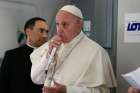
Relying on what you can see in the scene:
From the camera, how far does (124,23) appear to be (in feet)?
6.70

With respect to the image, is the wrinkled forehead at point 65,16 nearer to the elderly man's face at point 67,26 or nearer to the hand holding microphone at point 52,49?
the elderly man's face at point 67,26

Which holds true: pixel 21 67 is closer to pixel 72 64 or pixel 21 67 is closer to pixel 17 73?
pixel 17 73

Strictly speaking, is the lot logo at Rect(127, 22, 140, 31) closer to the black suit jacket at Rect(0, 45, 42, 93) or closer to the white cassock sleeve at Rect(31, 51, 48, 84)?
the white cassock sleeve at Rect(31, 51, 48, 84)

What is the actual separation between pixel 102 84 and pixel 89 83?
0.26 feet

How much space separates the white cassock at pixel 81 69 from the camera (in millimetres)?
2006

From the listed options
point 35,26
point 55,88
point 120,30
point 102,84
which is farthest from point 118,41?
point 35,26

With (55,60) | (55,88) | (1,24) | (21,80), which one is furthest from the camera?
(1,24)

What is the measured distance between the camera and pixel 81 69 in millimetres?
2023

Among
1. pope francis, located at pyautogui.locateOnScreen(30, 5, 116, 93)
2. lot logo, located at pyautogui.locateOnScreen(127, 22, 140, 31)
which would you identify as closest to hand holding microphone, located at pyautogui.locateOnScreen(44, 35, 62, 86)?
pope francis, located at pyautogui.locateOnScreen(30, 5, 116, 93)

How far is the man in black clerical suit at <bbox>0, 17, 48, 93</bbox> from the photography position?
2.69 m

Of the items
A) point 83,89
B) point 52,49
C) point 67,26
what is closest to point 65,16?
point 67,26

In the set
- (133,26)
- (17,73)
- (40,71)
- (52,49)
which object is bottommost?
(17,73)

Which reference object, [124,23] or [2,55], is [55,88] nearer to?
[124,23]

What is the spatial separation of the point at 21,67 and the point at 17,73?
2.3 inches
